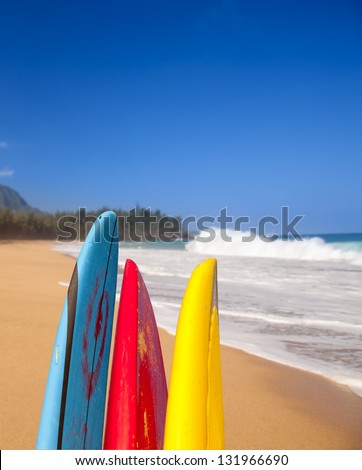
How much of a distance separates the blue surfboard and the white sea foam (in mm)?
15770

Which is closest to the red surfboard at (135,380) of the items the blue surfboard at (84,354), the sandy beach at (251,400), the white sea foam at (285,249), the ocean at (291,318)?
the blue surfboard at (84,354)

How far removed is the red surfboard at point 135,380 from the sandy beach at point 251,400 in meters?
0.63

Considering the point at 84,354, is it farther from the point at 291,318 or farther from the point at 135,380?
the point at 291,318

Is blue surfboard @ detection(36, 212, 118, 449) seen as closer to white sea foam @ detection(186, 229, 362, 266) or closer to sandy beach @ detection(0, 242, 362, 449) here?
sandy beach @ detection(0, 242, 362, 449)

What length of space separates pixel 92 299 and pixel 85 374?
25 cm

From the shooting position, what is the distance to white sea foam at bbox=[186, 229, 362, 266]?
18438mm

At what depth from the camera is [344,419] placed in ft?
7.06

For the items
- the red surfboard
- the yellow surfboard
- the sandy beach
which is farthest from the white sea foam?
the yellow surfboard

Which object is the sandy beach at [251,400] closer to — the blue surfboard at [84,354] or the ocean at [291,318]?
the ocean at [291,318]

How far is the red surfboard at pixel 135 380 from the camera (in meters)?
1.27

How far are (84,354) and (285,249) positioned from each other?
19.6 meters

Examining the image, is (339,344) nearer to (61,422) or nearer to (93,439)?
(93,439)

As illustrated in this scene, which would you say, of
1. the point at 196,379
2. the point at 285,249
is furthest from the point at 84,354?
the point at 285,249
